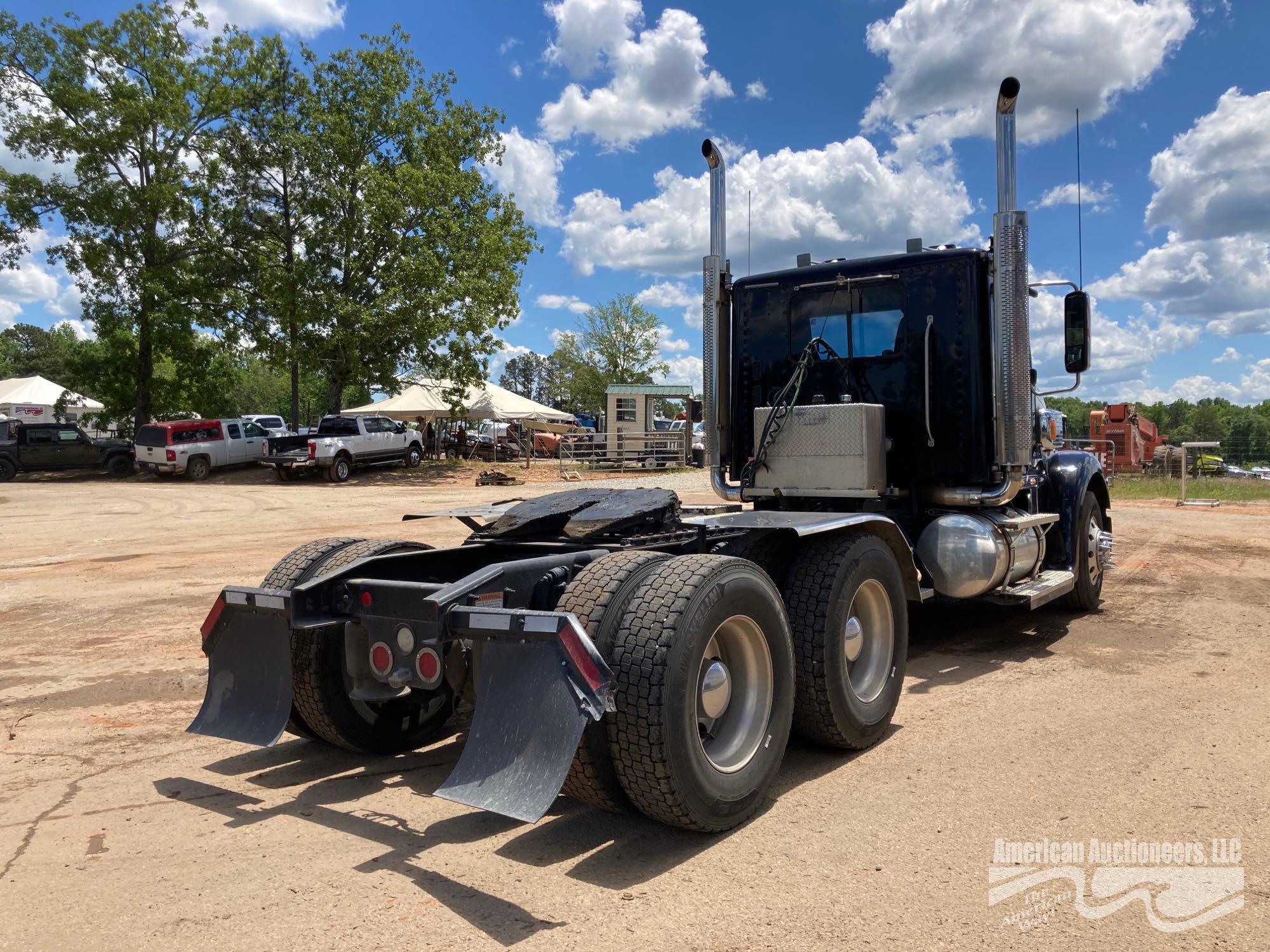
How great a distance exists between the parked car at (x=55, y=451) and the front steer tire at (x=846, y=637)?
31.2m

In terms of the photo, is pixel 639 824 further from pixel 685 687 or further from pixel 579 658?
pixel 579 658

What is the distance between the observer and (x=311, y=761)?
15.0 ft

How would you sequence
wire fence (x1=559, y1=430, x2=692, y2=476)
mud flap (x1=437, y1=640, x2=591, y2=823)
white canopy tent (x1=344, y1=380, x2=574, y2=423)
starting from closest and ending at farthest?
mud flap (x1=437, y1=640, x2=591, y2=823) → wire fence (x1=559, y1=430, x2=692, y2=476) → white canopy tent (x1=344, y1=380, x2=574, y2=423)

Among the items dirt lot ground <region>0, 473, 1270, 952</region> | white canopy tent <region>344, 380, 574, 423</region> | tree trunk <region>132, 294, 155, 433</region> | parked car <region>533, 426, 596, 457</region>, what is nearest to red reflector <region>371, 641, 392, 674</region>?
dirt lot ground <region>0, 473, 1270, 952</region>

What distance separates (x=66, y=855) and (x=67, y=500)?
67.6 feet

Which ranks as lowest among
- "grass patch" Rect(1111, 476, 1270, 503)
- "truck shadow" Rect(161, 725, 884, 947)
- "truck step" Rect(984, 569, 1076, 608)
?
"truck shadow" Rect(161, 725, 884, 947)

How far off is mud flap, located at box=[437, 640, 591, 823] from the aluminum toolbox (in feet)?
11.4

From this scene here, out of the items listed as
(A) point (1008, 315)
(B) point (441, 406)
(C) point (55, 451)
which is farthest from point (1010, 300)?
(B) point (441, 406)

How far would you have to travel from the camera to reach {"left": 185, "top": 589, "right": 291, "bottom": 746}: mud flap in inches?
159

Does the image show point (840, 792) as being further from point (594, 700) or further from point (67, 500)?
point (67, 500)

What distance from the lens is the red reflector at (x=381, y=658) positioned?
397cm

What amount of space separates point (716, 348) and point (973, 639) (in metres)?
3.03

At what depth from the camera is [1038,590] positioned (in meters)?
6.70

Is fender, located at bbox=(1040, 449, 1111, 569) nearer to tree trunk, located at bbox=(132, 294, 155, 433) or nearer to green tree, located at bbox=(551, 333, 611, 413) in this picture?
tree trunk, located at bbox=(132, 294, 155, 433)
